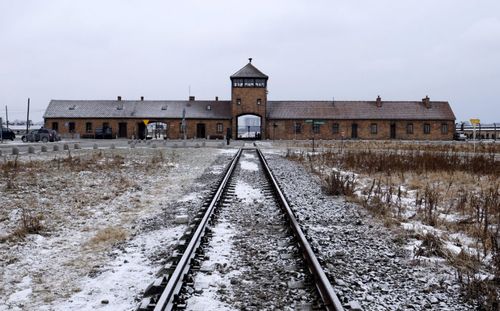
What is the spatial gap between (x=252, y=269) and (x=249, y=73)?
51.7 m

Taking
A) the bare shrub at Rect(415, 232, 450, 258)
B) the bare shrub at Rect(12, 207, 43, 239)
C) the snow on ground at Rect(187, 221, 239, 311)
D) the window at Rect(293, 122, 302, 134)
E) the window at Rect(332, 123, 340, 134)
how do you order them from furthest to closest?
the window at Rect(332, 123, 340, 134) → the window at Rect(293, 122, 302, 134) → the bare shrub at Rect(12, 207, 43, 239) → the bare shrub at Rect(415, 232, 450, 258) → the snow on ground at Rect(187, 221, 239, 311)

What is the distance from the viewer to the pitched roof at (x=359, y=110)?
56.9 meters

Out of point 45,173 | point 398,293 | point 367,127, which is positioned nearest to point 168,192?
point 45,173

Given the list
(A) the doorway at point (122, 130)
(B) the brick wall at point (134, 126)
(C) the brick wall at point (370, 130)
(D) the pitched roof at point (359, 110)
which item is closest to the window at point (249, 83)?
(D) the pitched roof at point (359, 110)

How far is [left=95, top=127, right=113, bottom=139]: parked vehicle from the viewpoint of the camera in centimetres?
5666

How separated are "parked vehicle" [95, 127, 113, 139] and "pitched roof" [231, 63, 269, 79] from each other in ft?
62.8

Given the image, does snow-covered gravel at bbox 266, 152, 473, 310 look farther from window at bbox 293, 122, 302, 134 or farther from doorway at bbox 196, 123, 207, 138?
doorway at bbox 196, 123, 207, 138

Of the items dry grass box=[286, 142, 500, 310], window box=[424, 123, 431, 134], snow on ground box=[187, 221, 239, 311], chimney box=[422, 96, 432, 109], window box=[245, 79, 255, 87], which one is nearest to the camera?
snow on ground box=[187, 221, 239, 311]

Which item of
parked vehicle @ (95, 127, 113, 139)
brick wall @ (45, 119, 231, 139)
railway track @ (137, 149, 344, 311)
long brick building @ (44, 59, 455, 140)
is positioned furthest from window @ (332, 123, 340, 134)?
railway track @ (137, 149, 344, 311)

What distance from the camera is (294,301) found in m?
3.65

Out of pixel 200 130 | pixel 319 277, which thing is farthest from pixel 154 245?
pixel 200 130

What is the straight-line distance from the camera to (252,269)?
4.49 metres

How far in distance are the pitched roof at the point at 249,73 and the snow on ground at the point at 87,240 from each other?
4353 centimetres

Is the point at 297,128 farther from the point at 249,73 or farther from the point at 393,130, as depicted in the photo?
the point at 393,130
